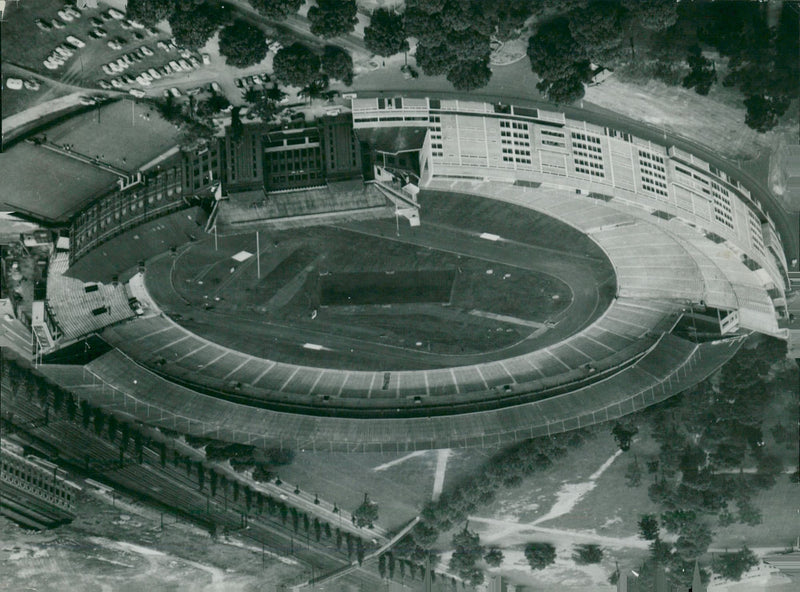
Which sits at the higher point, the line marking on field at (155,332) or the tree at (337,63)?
the tree at (337,63)

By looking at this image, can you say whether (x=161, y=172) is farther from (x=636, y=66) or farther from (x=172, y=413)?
(x=636, y=66)

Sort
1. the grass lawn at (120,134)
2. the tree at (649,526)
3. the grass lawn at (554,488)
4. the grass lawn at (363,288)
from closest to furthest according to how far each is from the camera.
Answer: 1. the grass lawn at (120,134)
2. the grass lawn at (363,288)
3. the grass lawn at (554,488)
4. the tree at (649,526)

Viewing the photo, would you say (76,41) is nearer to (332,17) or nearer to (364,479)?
(332,17)

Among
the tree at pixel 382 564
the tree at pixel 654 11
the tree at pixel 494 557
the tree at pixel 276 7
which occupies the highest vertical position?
the tree at pixel 654 11

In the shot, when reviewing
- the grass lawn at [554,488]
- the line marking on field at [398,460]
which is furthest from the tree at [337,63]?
the grass lawn at [554,488]

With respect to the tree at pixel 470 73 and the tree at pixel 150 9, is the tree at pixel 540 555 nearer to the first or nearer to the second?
the tree at pixel 470 73

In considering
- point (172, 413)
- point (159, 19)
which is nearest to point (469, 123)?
point (159, 19)
